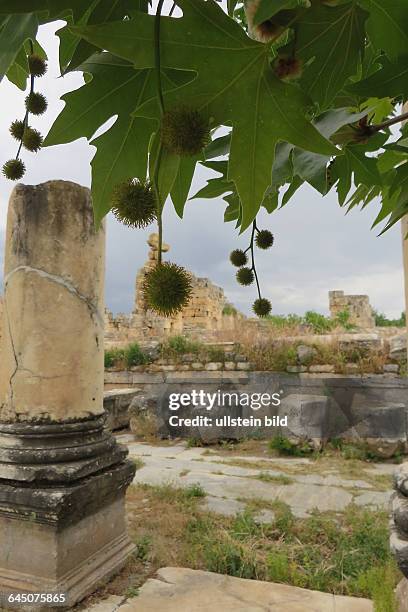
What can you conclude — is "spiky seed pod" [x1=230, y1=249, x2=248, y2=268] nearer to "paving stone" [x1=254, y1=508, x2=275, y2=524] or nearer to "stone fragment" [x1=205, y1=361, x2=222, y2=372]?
"paving stone" [x1=254, y1=508, x2=275, y2=524]

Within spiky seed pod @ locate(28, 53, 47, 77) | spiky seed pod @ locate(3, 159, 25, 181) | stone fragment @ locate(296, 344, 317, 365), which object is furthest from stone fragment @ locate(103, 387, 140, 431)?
spiky seed pod @ locate(28, 53, 47, 77)

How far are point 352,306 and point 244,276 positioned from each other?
12717 millimetres

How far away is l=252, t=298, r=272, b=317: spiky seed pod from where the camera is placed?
5.04 ft

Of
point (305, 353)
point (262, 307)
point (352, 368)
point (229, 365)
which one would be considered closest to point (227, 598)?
point (262, 307)

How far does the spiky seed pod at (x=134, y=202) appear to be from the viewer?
846mm

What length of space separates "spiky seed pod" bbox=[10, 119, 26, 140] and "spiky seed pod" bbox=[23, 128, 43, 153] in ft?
0.07

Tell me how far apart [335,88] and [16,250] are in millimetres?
2216

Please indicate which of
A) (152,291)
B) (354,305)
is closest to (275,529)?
(152,291)

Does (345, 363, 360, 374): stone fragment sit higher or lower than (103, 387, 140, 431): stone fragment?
higher

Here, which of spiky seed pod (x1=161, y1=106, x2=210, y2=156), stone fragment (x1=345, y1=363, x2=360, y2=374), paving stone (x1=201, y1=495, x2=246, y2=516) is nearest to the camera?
spiky seed pod (x1=161, y1=106, x2=210, y2=156)

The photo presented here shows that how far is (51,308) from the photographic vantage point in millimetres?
2531

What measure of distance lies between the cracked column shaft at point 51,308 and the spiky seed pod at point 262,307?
4.39ft

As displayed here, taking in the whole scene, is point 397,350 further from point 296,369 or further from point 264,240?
point 264,240

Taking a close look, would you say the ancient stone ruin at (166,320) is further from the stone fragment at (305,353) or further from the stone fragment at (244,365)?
the stone fragment at (305,353)
